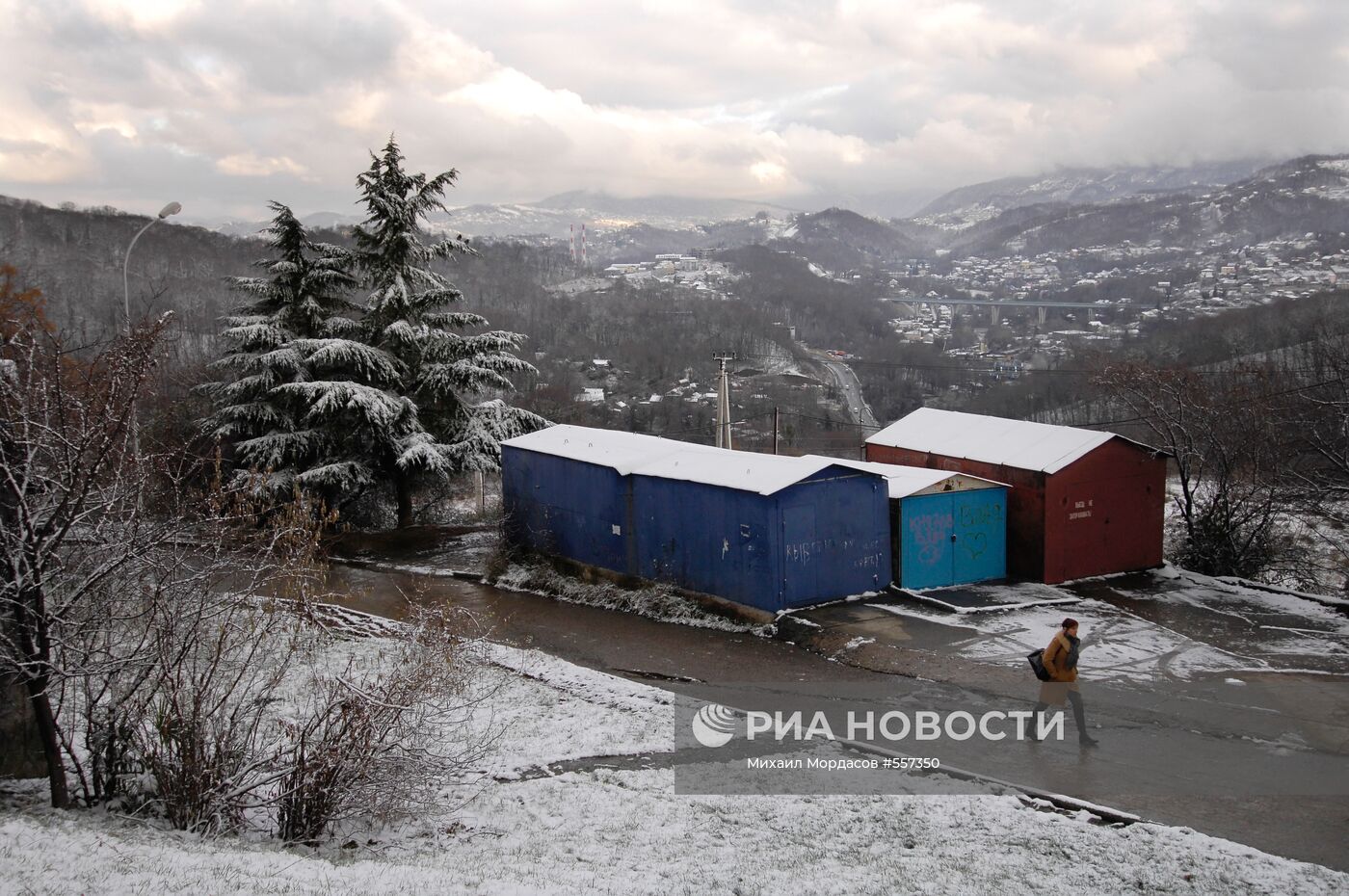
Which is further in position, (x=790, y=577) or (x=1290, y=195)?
(x=1290, y=195)

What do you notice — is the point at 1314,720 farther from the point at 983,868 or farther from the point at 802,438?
the point at 802,438

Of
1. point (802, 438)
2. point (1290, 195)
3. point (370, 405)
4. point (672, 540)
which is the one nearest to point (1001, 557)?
point (672, 540)

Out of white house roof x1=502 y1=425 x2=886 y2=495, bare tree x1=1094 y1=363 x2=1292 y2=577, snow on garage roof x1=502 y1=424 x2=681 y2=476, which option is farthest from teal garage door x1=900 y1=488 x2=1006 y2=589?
snow on garage roof x1=502 y1=424 x2=681 y2=476

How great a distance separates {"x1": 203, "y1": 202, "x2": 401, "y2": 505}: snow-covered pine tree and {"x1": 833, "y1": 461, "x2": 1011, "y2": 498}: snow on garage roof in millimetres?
11609

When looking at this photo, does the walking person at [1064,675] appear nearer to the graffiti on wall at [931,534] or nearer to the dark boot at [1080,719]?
the dark boot at [1080,719]

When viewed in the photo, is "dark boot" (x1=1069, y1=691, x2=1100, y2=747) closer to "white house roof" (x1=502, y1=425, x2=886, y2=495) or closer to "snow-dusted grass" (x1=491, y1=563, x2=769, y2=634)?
"snow-dusted grass" (x1=491, y1=563, x2=769, y2=634)

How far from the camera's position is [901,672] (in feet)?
38.8

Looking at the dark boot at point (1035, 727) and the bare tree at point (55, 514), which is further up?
the bare tree at point (55, 514)

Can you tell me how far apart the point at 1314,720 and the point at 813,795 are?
19.6 feet

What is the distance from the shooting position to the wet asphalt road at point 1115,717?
7.77 metres

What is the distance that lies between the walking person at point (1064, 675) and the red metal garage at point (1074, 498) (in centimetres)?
703

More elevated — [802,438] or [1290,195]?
[1290,195]

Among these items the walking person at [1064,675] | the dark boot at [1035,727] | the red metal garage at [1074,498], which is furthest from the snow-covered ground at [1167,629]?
the walking person at [1064,675]

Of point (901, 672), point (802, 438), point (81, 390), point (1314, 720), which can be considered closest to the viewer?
point (81, 390)
